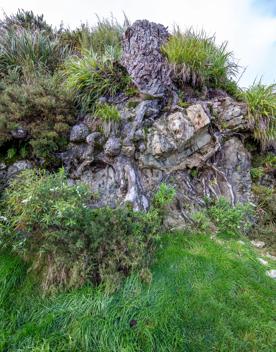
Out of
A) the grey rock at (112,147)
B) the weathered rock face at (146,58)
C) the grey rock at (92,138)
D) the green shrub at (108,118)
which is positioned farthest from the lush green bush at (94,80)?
the grey rock at (112,147)

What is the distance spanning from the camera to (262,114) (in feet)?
11.8

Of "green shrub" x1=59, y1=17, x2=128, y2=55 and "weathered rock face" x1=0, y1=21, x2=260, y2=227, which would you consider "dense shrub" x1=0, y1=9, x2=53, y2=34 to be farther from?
"weathered rock face" x1=0, y1=21, x2=260, y2=227

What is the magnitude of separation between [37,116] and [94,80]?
3.75 feet

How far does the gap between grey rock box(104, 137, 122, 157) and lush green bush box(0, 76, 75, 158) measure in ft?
2.38

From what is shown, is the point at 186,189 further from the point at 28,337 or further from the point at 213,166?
the point at 28,337

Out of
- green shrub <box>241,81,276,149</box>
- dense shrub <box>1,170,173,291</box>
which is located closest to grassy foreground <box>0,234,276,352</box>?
dense shrub <box>1,170,173,291</box>

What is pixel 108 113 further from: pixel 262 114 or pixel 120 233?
pixel 262 114

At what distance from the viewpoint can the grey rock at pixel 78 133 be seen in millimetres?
3275

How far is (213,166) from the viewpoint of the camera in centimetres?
351

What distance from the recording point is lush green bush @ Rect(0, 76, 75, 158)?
3059 mm

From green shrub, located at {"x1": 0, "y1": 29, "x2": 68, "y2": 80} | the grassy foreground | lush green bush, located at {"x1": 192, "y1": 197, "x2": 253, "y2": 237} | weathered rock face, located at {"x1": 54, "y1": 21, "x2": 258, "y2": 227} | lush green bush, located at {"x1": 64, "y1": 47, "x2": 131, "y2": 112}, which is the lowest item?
the grassy foreground

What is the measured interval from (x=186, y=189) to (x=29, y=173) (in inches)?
84.8

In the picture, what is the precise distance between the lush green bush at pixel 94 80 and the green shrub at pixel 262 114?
2158 mm

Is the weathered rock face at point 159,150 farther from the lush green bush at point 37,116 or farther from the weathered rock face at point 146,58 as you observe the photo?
the lush green bush at point 37,116
